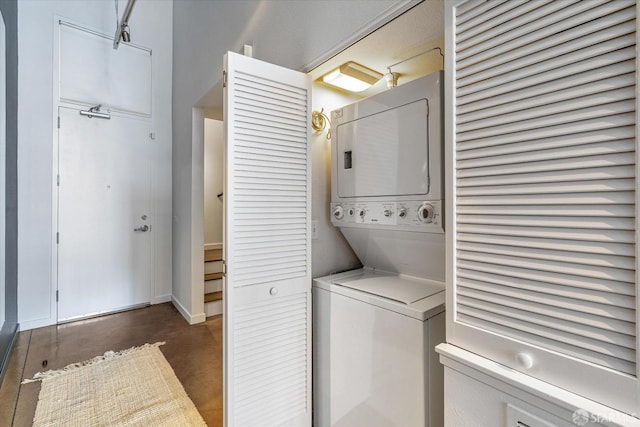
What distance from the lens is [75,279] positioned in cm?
335

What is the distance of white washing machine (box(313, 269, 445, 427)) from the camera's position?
3.77ft

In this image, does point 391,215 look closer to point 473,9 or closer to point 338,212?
point 338,212

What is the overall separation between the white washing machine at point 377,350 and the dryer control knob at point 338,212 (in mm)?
344

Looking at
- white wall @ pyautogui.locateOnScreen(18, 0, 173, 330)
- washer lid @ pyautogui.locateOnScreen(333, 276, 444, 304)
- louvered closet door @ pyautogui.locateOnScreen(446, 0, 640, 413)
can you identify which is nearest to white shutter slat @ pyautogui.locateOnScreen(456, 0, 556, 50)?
louvered closet door @ pyautogui.locateOnScreen(446, 0, 640, 413)

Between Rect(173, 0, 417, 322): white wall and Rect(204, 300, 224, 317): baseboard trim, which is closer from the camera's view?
Rect(173, 0, 417, 322): white wall

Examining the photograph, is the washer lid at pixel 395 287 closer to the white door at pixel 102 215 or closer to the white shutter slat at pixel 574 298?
the white shutter slat at pixel 574 298

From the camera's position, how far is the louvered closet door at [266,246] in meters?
1.36

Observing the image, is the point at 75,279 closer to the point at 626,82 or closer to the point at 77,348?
the point at 77,348

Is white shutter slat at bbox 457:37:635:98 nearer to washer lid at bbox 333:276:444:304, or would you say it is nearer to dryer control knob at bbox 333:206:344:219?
washer lid at bbox 333:276:444:304

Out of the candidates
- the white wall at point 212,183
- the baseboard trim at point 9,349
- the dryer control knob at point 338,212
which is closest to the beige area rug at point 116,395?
the baseboard trim at point 9,349

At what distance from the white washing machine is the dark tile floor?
2.64 feet

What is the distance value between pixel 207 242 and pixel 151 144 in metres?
1.67

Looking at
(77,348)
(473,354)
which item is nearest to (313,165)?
(473,354)

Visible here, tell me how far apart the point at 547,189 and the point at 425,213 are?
0.60 m
